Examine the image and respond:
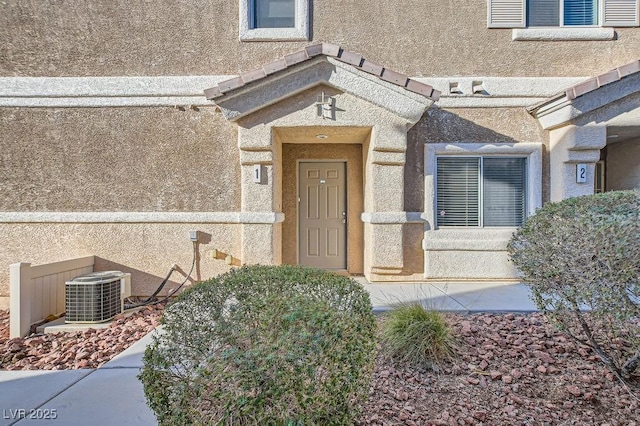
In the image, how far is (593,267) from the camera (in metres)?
3.06

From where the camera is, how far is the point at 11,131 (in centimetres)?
696

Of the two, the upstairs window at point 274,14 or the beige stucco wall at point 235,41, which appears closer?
the beige stucco wall at point 235,41

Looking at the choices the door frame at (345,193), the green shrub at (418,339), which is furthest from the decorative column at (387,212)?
the green shrub at (418,339)

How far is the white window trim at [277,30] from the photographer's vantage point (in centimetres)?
702

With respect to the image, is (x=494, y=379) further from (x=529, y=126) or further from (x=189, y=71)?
(x=189, y=71)

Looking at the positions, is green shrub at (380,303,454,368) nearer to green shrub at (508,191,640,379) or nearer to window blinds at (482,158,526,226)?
green shrub at (508,191,640,379)

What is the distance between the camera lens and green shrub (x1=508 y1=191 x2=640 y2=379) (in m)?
2.97

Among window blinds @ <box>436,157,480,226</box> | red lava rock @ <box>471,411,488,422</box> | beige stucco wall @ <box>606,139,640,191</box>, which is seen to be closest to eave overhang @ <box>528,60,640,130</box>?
beige stucco wall @ <box>606,139,640,191</box>

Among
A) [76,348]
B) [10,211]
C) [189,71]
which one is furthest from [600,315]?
[10,211]

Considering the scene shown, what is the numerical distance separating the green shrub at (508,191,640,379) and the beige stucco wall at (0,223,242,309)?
519cm

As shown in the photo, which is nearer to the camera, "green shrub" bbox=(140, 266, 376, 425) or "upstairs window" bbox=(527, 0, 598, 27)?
"green shrub" bbox=(140, 266, 376, 425)

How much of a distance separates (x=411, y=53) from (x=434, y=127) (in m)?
1.58

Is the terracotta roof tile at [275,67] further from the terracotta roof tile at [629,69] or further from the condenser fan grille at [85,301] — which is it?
the terracotta roof tile at [629,69]

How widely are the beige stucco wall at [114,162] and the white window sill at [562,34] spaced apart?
6.21 metres
